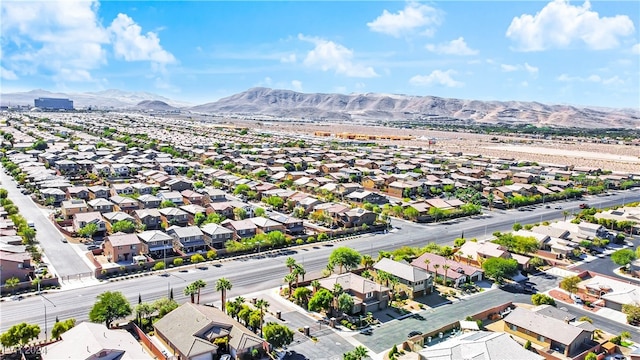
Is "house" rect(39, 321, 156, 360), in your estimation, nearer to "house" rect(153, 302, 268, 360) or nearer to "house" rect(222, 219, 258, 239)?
"house" rect(153, 302, 268, 360)

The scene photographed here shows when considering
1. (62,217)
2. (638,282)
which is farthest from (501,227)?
(62,217)

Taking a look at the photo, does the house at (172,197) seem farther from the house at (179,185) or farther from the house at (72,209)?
the house at (72,209)

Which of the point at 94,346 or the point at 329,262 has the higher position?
the point at 94,346

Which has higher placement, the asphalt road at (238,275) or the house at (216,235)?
the house at (216,235)

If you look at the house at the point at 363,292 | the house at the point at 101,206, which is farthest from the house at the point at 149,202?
the house at the point at 363,292

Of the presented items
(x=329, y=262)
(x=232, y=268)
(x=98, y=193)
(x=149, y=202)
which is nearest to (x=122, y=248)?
(x=232, y=268)

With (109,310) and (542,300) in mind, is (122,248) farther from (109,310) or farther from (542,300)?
(542,300)
